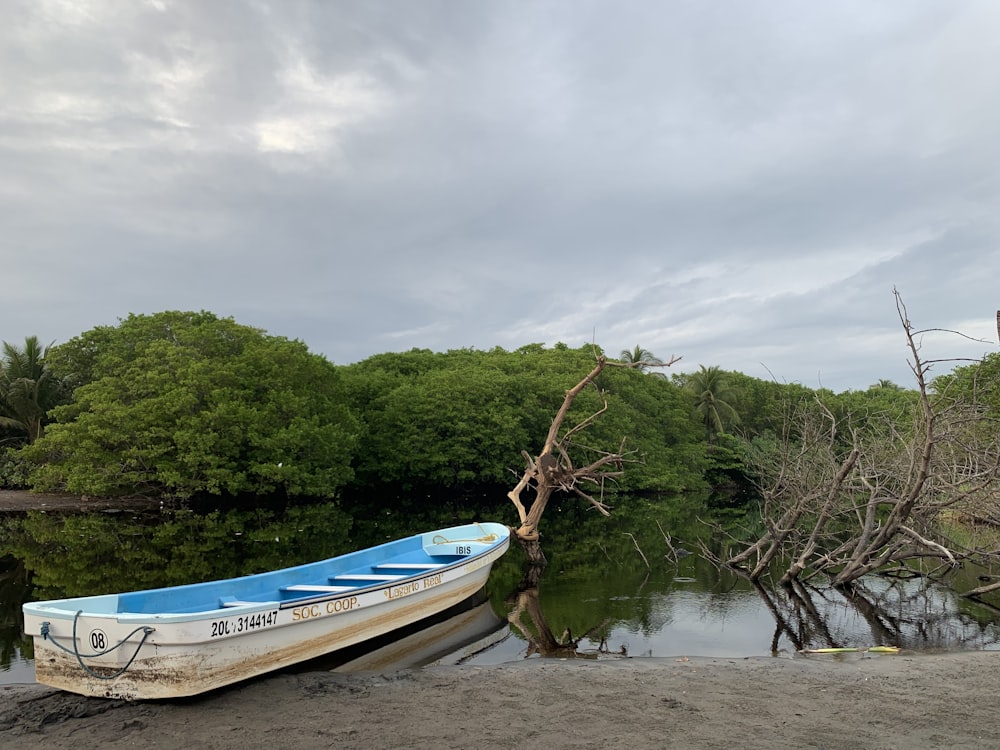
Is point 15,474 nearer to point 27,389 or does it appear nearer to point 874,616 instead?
point 27,389

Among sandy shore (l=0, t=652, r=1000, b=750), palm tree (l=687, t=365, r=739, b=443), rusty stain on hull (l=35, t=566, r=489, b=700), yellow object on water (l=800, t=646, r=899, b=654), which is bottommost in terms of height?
yellow object on water (l=800, t=646, r=899, b=654)

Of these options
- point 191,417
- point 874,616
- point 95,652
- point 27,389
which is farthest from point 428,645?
point 27,389

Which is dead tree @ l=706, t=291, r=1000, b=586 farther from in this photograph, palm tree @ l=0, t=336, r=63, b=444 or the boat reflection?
palm tree @ l=0, t=336, r=63, b=444

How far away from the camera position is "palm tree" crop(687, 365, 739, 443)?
55969mm

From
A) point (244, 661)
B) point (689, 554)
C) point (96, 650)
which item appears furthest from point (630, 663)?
point (689, 554)

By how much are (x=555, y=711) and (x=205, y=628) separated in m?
3.71

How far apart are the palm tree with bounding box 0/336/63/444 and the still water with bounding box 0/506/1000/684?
62.7 ft

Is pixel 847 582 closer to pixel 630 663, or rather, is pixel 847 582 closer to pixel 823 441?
pixel 823 441

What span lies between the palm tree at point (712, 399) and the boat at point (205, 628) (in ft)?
155

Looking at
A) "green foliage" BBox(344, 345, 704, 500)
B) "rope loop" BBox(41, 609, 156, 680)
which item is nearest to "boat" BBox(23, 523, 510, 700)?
"rope loop" BBox(41, 609, 156, 680)

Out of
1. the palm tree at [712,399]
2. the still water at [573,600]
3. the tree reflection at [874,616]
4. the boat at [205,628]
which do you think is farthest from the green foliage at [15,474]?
the palm tree at [712,399]

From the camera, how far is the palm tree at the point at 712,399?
55969 mm

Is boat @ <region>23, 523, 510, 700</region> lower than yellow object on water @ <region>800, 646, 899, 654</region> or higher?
higher

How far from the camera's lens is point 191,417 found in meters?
32.7
